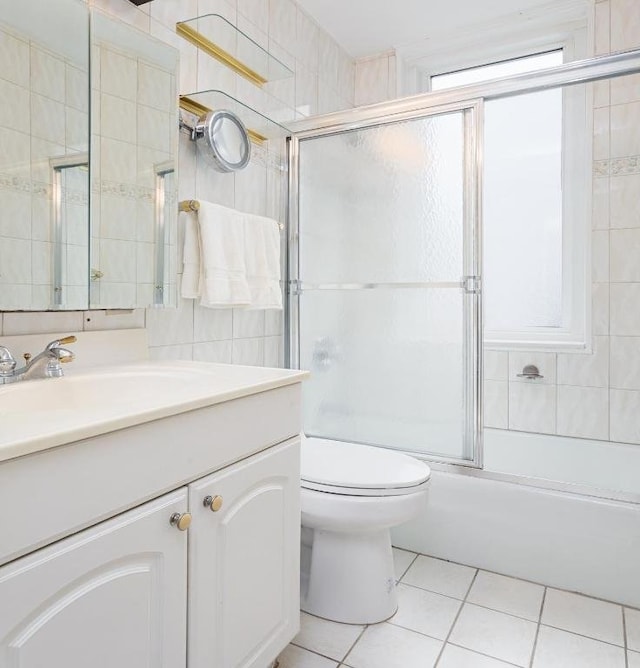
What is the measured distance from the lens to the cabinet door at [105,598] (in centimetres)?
68

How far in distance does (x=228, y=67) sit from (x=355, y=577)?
5.84 feet

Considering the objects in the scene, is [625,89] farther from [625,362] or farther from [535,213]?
[625,362]

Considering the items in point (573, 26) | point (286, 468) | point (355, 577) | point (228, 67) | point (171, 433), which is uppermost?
point (573, 26)

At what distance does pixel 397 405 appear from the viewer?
2059mm

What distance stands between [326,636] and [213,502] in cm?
78

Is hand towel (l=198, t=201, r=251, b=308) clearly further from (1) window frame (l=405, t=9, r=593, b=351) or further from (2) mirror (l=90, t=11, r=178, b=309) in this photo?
(1) window frame (l=405, t=9, r=593, b=351)

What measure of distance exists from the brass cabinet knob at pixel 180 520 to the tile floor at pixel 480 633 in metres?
0.71

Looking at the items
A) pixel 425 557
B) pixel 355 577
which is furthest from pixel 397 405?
pixel 355 577

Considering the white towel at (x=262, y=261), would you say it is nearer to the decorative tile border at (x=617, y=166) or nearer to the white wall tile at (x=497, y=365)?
the white wall tile at (x=497, y=365)

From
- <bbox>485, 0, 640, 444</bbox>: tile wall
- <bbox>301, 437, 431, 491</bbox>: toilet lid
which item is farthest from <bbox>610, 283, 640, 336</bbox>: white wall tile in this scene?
<bbox>301, 437, 431, 491</bbox>: toilet lid

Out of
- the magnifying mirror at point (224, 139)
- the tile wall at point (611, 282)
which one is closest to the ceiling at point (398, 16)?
the tile wall at point (611, 282)

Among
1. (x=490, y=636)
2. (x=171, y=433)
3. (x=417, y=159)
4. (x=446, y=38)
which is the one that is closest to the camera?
(x=171, y=433)

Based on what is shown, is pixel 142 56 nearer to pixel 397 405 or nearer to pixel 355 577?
pixel 397 405

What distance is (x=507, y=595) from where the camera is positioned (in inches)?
66.7
